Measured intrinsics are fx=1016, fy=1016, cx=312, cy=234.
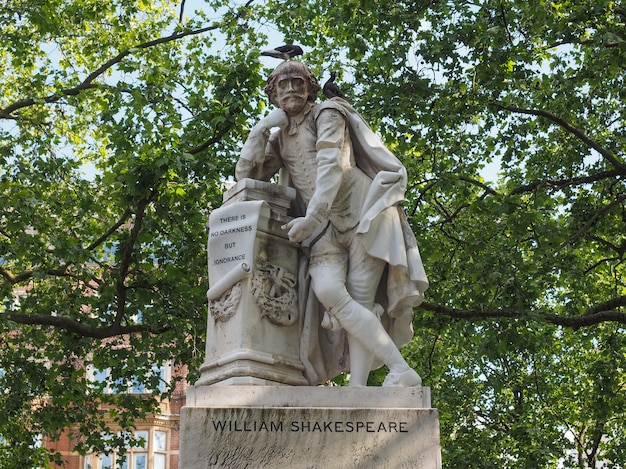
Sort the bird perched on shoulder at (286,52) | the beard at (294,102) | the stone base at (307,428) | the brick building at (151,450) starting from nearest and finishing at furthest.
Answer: the stone base at (307,428), the beard at (294,102), the bird perched on shoulder at (286,52), the brick building at (151,450)

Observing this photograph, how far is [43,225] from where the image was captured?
53.1 feet

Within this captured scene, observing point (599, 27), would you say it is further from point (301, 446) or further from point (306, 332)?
point (301, 446)

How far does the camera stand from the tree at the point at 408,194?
47.9ft

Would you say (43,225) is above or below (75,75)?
below

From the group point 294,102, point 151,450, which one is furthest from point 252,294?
point 151,450

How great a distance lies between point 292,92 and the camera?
751cm

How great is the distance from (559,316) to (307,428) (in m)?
9.25

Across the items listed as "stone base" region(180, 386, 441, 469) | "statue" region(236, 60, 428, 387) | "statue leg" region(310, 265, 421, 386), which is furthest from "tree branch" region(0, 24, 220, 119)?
"stone base" region(180, 386, 441, 469)

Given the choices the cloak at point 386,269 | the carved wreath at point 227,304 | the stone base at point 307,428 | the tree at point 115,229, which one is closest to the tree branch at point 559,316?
the tree at point 115,229

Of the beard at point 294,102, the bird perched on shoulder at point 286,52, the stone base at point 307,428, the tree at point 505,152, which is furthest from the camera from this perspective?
the tree at point 505,152

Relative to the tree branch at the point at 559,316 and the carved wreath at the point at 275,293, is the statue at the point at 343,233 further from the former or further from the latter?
the tree branch at the point at 559,316

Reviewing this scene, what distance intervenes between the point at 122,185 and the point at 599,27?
277 inches

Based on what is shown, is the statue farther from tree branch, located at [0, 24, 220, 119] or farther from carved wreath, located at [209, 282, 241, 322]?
tree branch, located at [0, 24, 220, 119]

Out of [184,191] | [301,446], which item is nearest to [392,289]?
[301,446]
